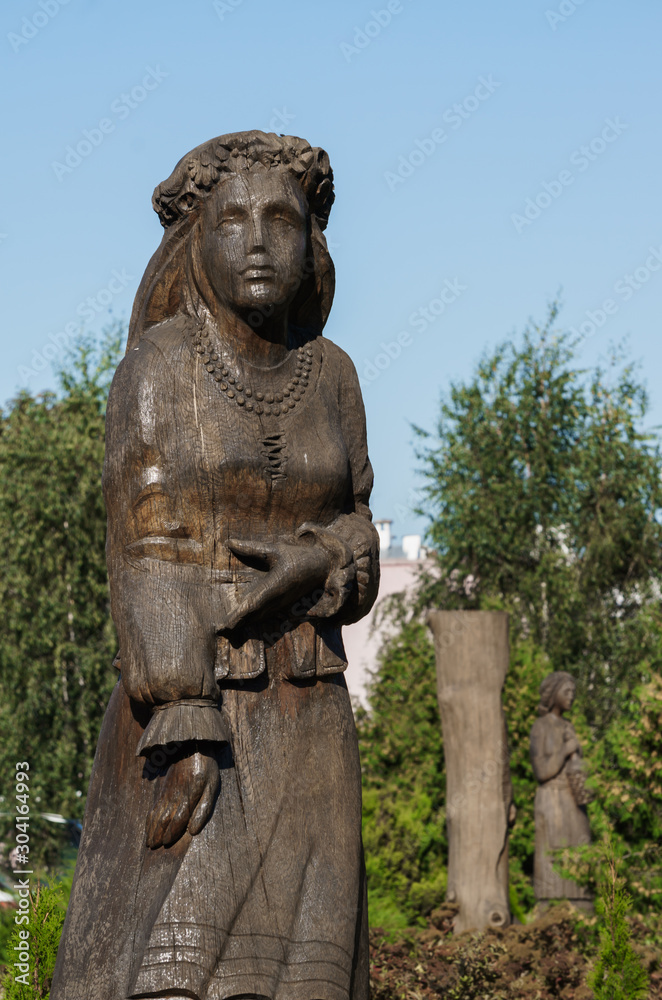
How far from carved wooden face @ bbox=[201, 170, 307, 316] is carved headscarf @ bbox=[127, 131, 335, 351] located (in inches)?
2.0

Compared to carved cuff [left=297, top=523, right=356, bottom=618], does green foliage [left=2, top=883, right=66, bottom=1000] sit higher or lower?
lower

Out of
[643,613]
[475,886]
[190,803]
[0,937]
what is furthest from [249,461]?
[643,613]

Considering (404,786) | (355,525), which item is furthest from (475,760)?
(355,525)

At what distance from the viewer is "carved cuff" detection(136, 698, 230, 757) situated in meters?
3.07

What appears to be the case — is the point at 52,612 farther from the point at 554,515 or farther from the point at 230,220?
the point at 230,220

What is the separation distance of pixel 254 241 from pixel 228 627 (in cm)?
110

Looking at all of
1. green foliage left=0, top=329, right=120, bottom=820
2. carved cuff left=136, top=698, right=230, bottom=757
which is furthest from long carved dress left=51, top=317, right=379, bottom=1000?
green foliage left=0, top=329, right=120, bottom=820

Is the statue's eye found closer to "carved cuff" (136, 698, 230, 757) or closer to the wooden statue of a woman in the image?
the wooden statue of a woman

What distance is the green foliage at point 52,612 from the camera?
16.1 m

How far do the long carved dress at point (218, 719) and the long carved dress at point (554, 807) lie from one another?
9.48 metres

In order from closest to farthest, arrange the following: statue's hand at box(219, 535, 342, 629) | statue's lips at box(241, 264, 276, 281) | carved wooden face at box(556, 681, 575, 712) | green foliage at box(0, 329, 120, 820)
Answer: statue's hand at box(219, 535, 342, 629) → statue's lips at box(241, 264, 276, 281) → carved wooden face at box(556, 681, 575, 712) → green foliage at box(0, 329, 120, 820)

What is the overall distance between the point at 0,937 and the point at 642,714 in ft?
18.8

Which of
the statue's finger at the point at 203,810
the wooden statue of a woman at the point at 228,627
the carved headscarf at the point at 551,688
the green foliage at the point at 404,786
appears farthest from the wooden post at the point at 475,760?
the statue's finger at the point at 203,810

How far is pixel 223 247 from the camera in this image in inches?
136
